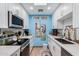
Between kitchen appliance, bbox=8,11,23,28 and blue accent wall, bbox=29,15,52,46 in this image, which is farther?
blue accent wall, bbox=29,15,52,46

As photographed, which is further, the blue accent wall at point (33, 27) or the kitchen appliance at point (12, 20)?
the blue accent wall at point (33, 27)

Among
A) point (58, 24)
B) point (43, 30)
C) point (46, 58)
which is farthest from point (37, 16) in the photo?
point (46, 58)

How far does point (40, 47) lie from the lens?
624cm

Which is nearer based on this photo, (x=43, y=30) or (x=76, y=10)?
(x=76, y=10)

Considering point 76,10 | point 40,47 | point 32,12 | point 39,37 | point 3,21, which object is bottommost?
point 40,47

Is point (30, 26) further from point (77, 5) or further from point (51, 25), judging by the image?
point (77, 5)

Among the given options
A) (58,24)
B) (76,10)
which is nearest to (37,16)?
(58,24)

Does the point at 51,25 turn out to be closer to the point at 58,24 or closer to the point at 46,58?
the point at 58,24

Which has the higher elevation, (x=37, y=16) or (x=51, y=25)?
(x=37, y=16)

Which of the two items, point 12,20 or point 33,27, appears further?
point 33,27

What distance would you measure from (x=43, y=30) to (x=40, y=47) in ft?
2.84

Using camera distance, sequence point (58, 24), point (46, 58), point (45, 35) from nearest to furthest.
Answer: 1. point (46, 58)
2. point (58, 24)
3. point (45, 35)

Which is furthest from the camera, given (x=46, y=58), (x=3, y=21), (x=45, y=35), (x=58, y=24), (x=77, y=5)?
(x=45, y=35)

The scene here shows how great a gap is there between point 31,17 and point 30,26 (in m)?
0.44
